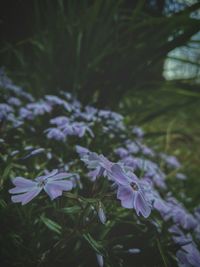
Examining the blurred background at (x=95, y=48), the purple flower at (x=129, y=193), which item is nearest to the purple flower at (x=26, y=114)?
the blurred background at (x=95, y=48)

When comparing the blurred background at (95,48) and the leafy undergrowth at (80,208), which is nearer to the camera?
the leafy undergrowth at (80,208)

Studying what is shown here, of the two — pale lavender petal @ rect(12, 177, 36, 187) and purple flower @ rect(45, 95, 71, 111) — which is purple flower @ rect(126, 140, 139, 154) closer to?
purple flower @ rect(45, 95, 71, 111)

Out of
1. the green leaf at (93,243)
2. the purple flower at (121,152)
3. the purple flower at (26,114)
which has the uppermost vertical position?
the purple flower at (26,114)

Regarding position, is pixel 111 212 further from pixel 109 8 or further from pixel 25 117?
pixel 109 8

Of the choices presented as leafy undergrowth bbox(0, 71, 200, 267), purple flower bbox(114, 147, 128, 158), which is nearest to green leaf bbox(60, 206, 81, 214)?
leafy undergrowth bbox(0, 71, 200, 267)

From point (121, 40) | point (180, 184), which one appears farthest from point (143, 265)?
point (121, 40)

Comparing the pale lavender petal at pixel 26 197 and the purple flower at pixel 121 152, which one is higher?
the pale lavender petal at pixel 26 197

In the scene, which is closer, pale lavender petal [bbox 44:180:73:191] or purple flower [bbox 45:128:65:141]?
pale lavender petal [bbox 44:180:73:191]

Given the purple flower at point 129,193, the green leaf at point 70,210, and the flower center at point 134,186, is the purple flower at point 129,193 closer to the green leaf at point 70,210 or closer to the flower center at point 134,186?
the flower center at point 134,186

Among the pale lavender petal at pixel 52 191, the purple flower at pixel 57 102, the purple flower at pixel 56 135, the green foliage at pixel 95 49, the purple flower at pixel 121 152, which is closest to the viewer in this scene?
the pale lavender petal at pixel 52 191
